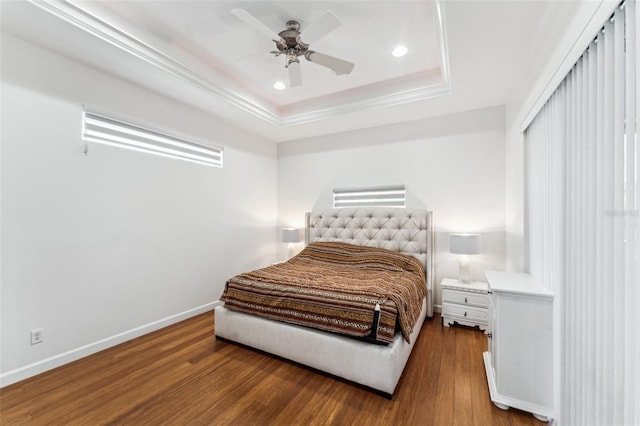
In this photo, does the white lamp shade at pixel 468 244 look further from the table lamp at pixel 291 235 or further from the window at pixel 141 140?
the window at pixel 141 140

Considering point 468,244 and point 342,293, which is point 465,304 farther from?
point 342,293

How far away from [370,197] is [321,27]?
248cm

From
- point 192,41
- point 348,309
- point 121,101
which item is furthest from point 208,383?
point 192,41

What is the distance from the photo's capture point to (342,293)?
2152 millimetres

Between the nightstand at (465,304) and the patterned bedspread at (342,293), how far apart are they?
0.35 metres

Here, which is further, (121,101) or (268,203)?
(268,203)

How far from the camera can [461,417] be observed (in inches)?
64.4

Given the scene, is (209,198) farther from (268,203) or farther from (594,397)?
(594,397)

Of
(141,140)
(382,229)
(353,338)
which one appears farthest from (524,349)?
(141,140)

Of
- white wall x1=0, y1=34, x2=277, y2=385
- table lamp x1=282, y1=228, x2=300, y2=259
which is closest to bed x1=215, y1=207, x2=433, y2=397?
table lamp x1=282, y1=228, x2=300, y2=259

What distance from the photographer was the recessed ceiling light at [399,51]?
241 cm

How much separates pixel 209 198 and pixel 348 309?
2382 mm

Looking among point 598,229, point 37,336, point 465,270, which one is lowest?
point 37,336

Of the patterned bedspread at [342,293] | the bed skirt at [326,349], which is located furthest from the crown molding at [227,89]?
the bed skirt at [326,349]
